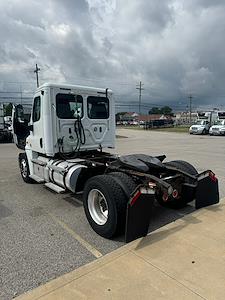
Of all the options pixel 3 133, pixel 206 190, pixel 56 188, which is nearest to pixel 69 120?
pixel 56 188

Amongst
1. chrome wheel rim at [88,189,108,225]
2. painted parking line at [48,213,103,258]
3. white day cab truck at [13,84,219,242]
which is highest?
white day cab truck at [13,84,219,242]

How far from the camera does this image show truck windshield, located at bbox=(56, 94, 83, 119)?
6400 mm

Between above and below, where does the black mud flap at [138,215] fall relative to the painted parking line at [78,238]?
above

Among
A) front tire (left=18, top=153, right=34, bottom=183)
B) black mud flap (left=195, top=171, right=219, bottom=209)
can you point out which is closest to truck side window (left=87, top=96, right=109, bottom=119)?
front tire (left=18, top=153, right=34, bottom=183)

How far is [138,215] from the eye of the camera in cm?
382

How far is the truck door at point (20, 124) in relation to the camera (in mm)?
7605

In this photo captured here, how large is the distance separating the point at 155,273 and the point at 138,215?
866 millimetres

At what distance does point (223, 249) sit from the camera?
3.63m

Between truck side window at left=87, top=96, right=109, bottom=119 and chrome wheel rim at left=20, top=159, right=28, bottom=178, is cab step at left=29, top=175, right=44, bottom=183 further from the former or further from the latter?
truck side window at left=87, top=96, right=109, bottom=119

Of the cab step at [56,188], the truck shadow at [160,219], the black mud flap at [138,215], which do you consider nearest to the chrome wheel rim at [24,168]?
the cab step at [56,188]

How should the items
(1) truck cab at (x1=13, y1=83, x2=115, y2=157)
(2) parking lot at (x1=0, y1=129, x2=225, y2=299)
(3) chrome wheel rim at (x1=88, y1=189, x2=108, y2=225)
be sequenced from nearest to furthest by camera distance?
(2) parking lot at (x1=0, y1=129, x2=225, y2=299) < (3) chrome wheel rim at (x1=88, y1=189, x2=108, y2=225) < (1) truck cab at (x1=13, y1=83, x2=115, y2=157)

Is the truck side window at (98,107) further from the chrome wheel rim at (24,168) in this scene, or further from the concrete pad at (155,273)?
the concrete pad at (155,273)

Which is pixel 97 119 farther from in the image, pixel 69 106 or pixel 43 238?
pixel 43 238

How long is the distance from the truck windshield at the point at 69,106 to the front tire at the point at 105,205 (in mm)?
2441
